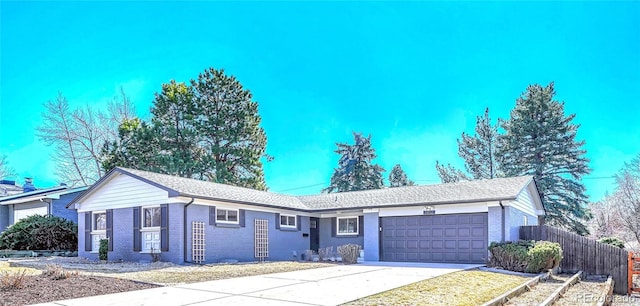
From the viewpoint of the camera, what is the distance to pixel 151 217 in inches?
685

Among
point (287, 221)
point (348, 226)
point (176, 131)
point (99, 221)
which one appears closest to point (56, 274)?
point (99, 221)

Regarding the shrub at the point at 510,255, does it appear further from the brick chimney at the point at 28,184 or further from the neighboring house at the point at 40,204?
the brick chimney at the point at 28,184

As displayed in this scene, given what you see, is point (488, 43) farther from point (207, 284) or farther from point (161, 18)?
point (207, 284)

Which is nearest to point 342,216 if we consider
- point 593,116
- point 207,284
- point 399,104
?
point 207,284

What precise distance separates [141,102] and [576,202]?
3215 cm

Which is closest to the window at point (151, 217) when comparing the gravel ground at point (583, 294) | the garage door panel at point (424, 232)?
the garage door panel at point (424, 232)

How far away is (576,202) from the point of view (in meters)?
28.9

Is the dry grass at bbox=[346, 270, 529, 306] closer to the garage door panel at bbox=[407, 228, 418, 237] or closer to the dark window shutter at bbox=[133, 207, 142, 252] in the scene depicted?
the garage door panel at bbox=[407, 228, 418, 237]

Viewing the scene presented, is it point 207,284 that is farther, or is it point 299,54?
point 299,54

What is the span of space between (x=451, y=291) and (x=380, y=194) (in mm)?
12697

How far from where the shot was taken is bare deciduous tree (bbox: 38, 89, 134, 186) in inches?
1372

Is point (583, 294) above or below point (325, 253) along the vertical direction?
above

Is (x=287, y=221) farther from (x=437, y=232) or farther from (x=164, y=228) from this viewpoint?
(x=437, y=232)

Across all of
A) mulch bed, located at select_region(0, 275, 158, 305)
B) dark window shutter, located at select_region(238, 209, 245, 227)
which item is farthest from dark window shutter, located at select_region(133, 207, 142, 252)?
mulch bed, located at select_region(0, 275, 158, 305)
